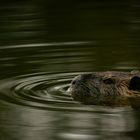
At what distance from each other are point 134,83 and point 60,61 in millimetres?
2164

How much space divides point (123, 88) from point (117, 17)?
6.13 m

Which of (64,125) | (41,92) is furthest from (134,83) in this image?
(64,125)

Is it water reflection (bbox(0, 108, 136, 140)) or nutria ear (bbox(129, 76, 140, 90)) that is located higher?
nutria ear (bbox(129, 76, 140, 90))

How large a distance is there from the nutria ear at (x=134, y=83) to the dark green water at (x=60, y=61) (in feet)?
1.18

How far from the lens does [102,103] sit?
7.00 metres

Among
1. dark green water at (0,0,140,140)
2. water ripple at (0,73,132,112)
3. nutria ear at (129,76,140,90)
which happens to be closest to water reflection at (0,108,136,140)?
dark green water at (0,0,140,140)

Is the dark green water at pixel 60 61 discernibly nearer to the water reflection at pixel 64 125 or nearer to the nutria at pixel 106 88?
the water reflection at pixel 64 125

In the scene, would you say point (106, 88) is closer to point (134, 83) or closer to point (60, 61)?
point (134, 83)

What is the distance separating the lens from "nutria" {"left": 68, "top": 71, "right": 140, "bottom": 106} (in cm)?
708

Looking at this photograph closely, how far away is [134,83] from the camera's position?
7059mm

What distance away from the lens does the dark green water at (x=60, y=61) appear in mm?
6129

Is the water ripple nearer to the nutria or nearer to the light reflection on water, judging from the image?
the light reflection on water

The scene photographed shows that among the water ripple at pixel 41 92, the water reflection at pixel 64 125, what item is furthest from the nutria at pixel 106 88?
the water reflection at pixel 64 125

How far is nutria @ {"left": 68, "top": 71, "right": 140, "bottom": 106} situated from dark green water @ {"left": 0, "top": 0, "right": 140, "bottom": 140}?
0.17 m
